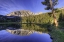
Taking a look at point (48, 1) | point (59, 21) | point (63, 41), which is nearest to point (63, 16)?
point (59, 21)

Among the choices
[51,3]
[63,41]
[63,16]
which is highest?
[51,3]

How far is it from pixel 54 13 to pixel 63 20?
1.31m

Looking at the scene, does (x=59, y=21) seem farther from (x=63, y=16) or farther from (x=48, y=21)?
(x=48, y=21)

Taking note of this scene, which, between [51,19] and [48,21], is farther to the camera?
[48,21]

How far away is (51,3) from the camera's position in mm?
14500

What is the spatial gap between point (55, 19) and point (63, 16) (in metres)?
0.77

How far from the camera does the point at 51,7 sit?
557 inches

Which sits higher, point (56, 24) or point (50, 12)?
point (50, 12)

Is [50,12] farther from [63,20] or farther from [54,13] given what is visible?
[63,20]

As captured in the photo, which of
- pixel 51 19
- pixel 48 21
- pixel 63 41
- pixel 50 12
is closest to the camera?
pixel 63 41

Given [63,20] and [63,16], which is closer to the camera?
[63,20]

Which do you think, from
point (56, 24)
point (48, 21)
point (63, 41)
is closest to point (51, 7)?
point (56, 24)

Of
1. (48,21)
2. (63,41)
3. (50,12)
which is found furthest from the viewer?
(48,21)

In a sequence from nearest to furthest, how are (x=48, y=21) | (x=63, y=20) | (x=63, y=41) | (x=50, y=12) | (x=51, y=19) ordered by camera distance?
1. (x=63, y=41)
2. (x=63, y=20)
3. (x=50, y=12)
4. (x=51, y=19)
5. (x=48, y=21)
